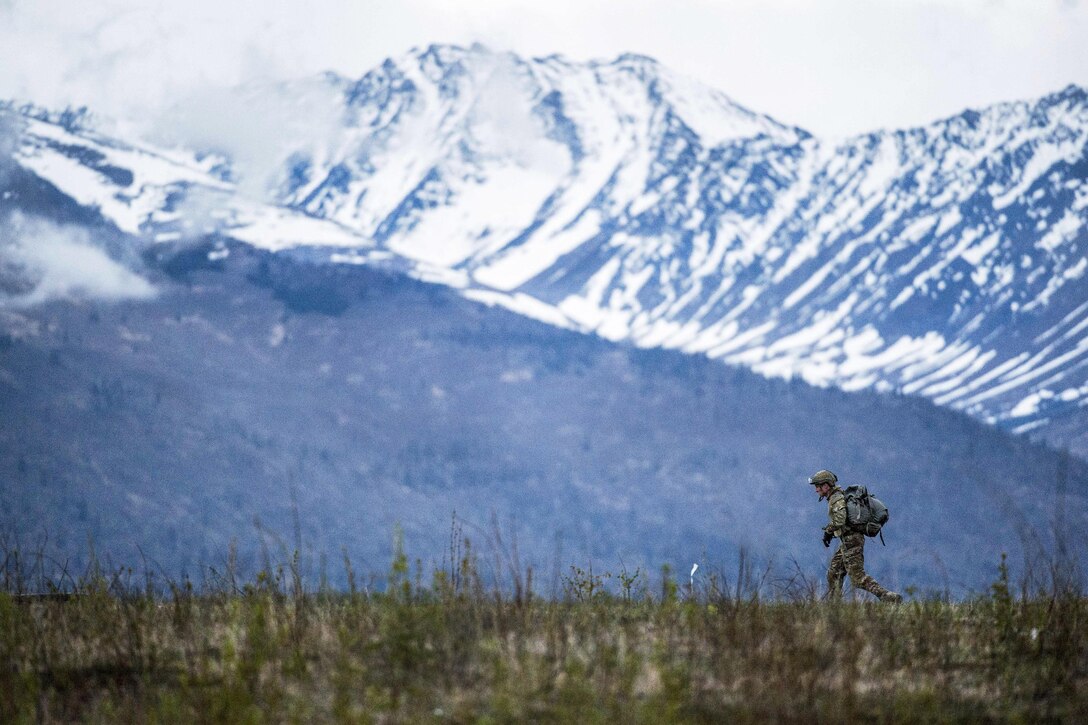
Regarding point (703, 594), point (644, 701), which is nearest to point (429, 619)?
point (644, 701)

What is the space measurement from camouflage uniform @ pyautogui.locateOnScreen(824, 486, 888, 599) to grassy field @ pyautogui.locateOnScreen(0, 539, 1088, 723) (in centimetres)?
358

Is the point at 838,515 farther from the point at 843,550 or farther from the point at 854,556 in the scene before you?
the point at 854,556

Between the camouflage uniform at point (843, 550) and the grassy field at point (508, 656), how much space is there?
141 inches

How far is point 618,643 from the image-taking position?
1140 centimetres

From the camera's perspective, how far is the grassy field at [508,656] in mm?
9602

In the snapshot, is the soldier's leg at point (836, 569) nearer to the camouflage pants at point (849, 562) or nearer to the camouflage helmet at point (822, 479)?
the camouflage pants at point (849, 562)

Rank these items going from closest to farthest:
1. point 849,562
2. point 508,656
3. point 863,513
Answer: point 508,656
point 863,513
point 849,562

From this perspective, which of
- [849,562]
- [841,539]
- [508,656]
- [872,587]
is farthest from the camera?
[841,539]

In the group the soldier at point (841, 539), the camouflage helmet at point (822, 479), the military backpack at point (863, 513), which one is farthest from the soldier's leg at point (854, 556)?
the camouflage helmet at point (822, 479)

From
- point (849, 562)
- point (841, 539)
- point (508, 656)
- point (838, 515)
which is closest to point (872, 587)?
point (849, 562)

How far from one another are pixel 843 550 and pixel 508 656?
7490 mm

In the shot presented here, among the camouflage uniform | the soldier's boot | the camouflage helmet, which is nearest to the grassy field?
the soldier's boot

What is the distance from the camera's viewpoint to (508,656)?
10508 mm

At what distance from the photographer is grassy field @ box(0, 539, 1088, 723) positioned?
9602mm
